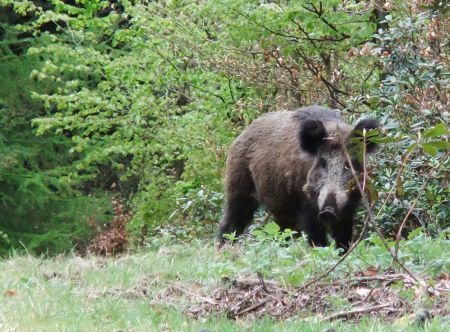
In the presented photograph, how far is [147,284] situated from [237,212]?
474 centimetres

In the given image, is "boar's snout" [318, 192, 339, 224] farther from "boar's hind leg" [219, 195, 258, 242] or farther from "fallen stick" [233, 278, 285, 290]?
"fallen stick" [233, 278, 285, 290]

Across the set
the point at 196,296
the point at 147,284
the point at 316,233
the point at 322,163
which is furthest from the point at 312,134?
the point at 196,296

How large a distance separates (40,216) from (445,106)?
640 inches

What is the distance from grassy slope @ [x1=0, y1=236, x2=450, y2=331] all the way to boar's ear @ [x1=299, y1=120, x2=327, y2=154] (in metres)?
1.63

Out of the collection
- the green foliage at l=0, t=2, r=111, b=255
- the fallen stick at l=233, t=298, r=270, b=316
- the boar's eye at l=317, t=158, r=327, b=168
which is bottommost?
the green foliage at l=0, t=2, r=111, b=255

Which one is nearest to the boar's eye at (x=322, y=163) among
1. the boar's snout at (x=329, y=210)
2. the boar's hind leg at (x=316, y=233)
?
the boar's snout at (x=329, y=210)

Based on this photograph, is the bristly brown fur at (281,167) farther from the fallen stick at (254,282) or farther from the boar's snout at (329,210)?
the fallen stick at (254,282)

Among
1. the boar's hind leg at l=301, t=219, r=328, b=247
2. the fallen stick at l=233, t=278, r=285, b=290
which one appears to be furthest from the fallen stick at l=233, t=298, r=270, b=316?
the boar's hind leg at l=301, t=219, r=328, b=247

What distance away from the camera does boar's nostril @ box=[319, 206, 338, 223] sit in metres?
9.44

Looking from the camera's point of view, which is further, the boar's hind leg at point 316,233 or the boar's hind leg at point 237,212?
the boar's hind leg at point 237,212

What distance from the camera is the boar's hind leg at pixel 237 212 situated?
11805 millimetres

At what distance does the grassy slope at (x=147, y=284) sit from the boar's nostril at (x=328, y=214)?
3.46ft

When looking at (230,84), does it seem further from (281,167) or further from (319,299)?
(319,299)

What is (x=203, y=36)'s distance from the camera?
15297mm
